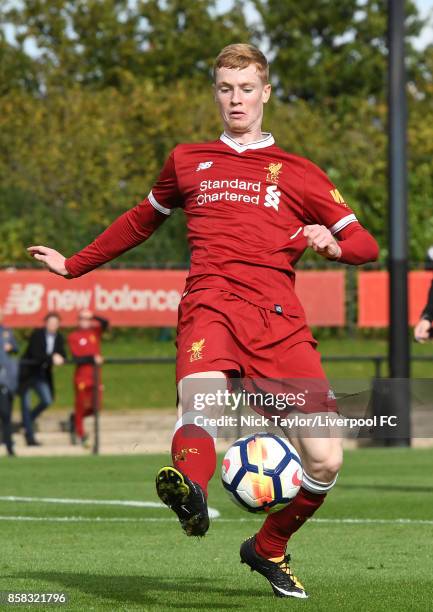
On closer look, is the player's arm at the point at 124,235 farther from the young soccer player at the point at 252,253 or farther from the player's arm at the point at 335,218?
the player's arm at the point at 335,218

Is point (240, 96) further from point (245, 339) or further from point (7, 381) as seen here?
point (7, 381)

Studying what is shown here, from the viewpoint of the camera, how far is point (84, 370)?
20078 millimetres

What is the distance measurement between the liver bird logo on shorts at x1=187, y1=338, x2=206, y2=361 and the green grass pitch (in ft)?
3.46

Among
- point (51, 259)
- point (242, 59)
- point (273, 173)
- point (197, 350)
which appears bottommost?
point (197, 350)

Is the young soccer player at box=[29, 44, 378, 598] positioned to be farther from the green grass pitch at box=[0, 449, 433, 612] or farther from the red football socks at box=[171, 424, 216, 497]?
the green grass pitch at box=[0, 449, 433, 612]

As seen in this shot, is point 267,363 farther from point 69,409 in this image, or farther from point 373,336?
point 373,336

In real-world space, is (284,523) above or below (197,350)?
below

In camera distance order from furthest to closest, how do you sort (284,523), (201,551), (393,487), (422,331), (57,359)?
(57,359)
(393,487)
(422,331)
(201,551)
(284,523)

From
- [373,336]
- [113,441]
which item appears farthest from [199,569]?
[373,336]

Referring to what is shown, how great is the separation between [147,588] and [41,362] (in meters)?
13.3

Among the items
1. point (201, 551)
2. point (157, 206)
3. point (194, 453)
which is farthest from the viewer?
point (201, 551)

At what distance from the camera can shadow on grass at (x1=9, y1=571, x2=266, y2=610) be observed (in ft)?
21.0

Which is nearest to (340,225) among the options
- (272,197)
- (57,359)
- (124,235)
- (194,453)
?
(272,197)

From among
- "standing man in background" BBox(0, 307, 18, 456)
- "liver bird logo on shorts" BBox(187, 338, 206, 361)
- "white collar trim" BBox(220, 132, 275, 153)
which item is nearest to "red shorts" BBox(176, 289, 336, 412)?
"liver bird logo on shorts" BBox(187, 338, 206, 361)
